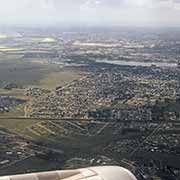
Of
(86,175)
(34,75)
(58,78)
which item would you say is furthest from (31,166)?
(34,75)

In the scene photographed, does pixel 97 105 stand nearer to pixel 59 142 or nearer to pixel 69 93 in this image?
pixel 69 93

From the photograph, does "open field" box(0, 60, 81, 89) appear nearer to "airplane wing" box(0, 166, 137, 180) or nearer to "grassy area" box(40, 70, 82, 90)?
"grassy area" box(40, 70, 82, 90)

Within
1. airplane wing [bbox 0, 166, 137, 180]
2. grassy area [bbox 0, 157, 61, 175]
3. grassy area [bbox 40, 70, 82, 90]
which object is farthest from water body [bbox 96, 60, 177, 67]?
airplane wing [bbox 0, 166, 137, 180]

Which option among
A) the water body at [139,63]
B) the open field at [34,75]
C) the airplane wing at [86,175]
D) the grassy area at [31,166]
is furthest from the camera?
the water body at [139,63]

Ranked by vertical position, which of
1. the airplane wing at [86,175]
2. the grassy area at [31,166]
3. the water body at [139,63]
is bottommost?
the water body at [139,63]

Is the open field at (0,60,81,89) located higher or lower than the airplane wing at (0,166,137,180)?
lower

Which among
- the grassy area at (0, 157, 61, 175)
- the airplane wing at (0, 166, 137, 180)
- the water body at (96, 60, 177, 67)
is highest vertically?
the airplane wing at (0, 166, 137, 180)

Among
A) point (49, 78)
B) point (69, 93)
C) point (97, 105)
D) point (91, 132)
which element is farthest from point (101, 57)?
point (91, 132)

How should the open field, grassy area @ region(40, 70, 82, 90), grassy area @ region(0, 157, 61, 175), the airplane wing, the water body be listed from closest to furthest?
the airplane wing → grassy area @ region(0, 157, 61, 175) → grassy area @ region(40, 70, 82, 90) → the open field → the water body

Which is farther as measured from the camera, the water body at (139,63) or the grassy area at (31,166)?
the water body at (139,63)

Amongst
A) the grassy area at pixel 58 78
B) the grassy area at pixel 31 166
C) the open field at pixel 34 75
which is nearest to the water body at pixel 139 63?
the open field at pixel 34 75

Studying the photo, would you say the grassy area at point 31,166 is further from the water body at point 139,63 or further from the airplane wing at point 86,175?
the water body at point 139,63
